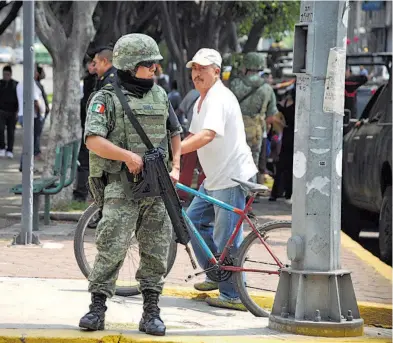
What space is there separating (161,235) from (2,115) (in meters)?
18.4

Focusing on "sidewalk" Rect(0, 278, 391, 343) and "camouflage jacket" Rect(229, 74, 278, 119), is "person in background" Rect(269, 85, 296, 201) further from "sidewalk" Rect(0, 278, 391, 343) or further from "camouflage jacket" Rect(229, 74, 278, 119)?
"sidewalk" Rect(0, 278, 391, 343)

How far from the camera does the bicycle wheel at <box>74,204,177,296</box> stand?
8469 millimetres

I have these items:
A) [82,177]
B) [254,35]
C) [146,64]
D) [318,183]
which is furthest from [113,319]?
[254,35]

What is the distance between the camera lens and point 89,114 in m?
6.78

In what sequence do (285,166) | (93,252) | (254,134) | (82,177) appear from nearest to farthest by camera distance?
(93,252)
(82,177)
(254,134)
(285,166)

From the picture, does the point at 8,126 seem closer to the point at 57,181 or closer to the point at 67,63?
the point at 67,63

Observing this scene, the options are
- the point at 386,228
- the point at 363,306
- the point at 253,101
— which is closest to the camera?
the point at 363,306

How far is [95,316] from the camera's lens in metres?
6.84

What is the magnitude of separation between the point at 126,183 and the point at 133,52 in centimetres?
74

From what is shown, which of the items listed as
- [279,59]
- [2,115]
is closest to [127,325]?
[2,115]

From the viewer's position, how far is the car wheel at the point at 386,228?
11781mm

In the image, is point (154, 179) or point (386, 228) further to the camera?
point (386, 228)

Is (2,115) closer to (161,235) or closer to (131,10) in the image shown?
(131,10)

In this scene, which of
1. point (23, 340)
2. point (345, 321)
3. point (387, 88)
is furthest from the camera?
point (387, 88)
